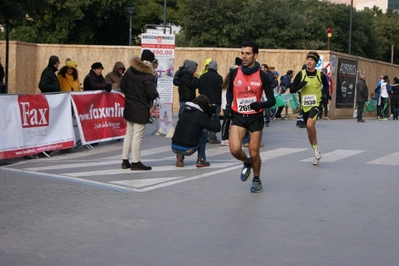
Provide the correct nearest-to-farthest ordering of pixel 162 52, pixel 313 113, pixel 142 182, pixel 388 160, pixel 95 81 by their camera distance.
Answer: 1. pixel 142 182
2. pixel 313 113
3. pixel 388 160
4. pixel 95 81
5. pixel 162 52

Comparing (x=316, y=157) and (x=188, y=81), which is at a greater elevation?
(x=188, y=81)

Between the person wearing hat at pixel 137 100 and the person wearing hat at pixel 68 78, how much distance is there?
458cm

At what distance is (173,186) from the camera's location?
10828 mm

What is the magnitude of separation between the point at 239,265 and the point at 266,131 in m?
14.8

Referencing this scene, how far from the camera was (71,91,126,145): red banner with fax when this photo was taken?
15363mm

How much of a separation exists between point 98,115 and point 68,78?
1171 mm

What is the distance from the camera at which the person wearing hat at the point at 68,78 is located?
650 inches

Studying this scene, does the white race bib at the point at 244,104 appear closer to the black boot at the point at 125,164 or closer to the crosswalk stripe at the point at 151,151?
the black boot at the point at 125,164

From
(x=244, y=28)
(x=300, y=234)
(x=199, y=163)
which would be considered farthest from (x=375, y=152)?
(x=244, y=28)

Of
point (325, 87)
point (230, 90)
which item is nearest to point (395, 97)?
point (325, 87)

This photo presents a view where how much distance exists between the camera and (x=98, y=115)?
16078mm

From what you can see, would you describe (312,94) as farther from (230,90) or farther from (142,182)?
(142,182)

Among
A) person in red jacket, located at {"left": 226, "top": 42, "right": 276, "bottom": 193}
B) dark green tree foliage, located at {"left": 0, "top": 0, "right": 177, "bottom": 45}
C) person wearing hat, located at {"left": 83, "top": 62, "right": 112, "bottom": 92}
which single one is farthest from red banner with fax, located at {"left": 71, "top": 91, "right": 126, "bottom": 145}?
dark green tree foliage, located at {"left": 0, "top": 0, "right": 177, "bottom": 45}

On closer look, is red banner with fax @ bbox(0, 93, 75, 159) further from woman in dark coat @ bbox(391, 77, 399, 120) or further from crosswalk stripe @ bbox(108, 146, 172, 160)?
woman in dark coat @ bbox(391, 77, 399, 120)
